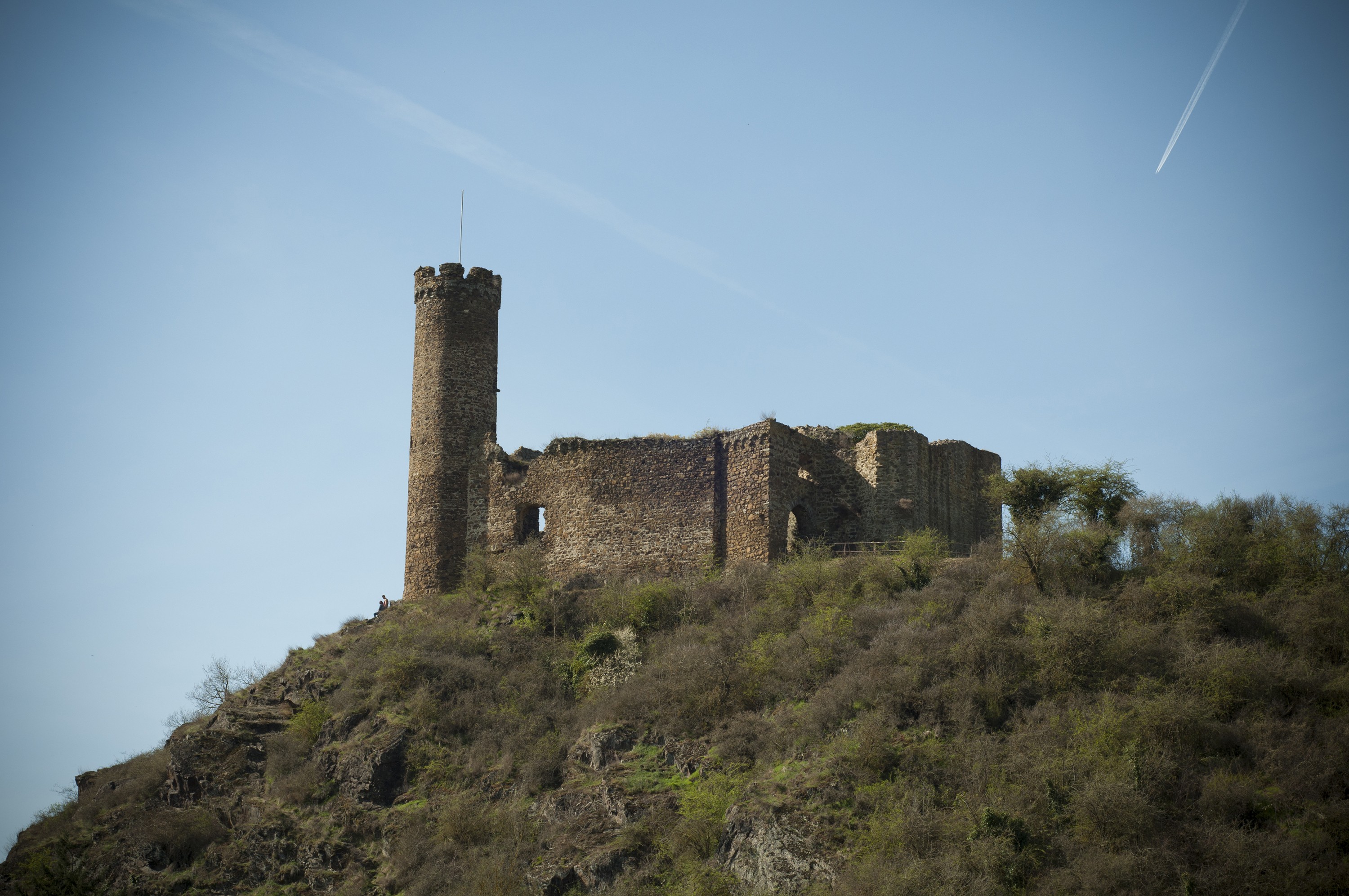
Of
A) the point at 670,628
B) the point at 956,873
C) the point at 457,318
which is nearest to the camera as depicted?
the point at 956,873

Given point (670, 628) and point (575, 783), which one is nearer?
point (575, 783)

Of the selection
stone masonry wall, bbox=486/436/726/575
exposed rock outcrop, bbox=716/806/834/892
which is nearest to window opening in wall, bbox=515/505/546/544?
stone masonry wall, bbox=486/436/726/575

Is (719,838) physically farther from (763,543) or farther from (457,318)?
(457,318)

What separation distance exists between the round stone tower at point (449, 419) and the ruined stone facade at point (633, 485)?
47 mm

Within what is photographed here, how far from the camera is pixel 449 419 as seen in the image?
36500 mm

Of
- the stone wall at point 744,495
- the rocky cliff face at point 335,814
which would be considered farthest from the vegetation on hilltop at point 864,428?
the rocky cliff face at point 335,814

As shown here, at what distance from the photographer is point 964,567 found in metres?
26.6

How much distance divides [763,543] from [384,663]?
10.7 m

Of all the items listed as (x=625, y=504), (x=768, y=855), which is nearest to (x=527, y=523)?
→ (x=625, y=504)

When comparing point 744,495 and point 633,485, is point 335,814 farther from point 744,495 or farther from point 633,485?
point 744,495

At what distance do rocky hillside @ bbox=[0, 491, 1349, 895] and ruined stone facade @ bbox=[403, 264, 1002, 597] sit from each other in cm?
216

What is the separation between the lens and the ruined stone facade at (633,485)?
31500 mm

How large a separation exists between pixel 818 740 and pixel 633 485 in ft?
41.5

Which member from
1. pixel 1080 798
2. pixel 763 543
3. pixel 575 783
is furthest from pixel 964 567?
pixel 575 783
